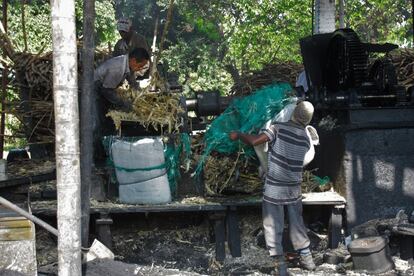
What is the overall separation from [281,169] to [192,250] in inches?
76.5

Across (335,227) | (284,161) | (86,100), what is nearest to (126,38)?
(86,100)

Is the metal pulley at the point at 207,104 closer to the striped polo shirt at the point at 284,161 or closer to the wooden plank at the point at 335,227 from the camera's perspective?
the striped polo shirt at the point at 284,161

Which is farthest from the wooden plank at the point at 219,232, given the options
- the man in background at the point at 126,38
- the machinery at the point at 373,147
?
the man in background at the point at 126,38

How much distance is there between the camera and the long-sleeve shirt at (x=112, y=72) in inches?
316

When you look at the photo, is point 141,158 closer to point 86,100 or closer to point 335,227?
point 86,100

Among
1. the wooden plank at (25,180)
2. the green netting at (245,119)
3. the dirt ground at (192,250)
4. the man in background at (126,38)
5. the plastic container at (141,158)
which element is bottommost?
the dirt ground at (192,250)

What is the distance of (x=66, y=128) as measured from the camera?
14.8 ft

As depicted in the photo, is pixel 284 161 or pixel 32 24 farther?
pixel 32 24

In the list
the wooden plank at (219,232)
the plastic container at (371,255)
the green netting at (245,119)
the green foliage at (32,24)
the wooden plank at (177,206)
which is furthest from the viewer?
the green foliage at (32,24)

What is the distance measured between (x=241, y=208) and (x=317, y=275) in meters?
1.72

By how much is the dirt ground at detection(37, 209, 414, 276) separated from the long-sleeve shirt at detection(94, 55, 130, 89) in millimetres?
1894

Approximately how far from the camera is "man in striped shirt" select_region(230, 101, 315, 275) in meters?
6.80

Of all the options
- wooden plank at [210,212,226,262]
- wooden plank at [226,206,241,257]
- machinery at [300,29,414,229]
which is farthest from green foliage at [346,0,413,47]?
wooden plank at [210,212,226,262]

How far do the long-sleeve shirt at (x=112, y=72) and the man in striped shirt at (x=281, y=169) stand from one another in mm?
2144
